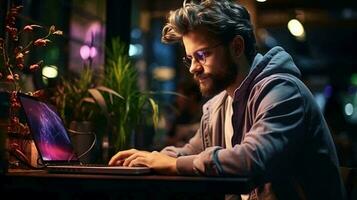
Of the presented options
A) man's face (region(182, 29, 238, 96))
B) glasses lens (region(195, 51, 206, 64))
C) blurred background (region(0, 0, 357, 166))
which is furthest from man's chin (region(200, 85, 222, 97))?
blurred background (region(0, 0, 357, 166))

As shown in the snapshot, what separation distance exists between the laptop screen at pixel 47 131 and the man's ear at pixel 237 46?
0.73m

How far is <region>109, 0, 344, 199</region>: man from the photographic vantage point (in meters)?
1.90

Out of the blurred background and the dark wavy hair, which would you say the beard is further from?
the blurred background

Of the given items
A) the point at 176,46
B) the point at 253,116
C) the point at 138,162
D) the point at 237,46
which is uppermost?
the point at 176,46

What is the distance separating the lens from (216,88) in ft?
7.62

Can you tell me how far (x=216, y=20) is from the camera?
2.23m

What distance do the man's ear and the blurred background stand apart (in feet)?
3.00

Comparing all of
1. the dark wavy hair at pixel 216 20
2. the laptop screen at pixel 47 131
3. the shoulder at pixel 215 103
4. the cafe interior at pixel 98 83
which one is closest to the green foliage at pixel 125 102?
the cafe interior at pixel 98 83

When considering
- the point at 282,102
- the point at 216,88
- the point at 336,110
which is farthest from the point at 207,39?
the point at 336,110

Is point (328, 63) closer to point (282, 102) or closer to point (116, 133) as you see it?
point (116, 133)

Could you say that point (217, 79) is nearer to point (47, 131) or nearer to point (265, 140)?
point (265, 140)

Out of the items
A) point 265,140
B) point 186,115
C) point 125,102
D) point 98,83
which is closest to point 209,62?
point 265,140

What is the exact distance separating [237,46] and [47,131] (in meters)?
0.76

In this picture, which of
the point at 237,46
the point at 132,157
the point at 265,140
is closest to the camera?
the point at 265,140
